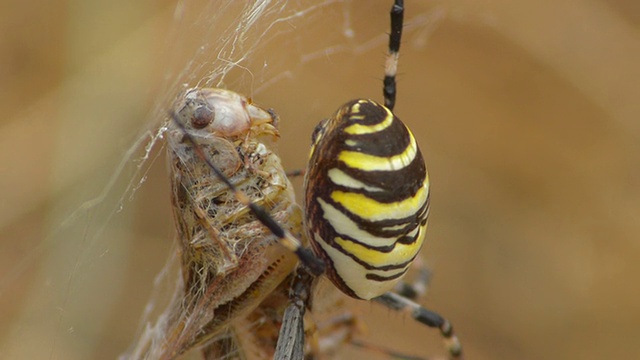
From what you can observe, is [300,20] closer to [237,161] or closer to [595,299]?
[237,161]

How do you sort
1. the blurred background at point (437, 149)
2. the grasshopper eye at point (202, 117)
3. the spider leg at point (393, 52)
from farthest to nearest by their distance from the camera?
1. the blurred background at point (437, 149)
2. the spider leg at point (393, 52)
3. the grasshopper eye at point (202, 117)

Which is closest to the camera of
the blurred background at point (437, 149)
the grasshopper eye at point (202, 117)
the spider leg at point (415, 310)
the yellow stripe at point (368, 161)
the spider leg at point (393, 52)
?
the yellow stripe at point (368, 161)

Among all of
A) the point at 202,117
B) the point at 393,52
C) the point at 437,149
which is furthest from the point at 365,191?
the point at 437,149

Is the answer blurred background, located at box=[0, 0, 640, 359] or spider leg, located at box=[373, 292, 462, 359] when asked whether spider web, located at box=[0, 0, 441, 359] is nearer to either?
blurred background, located at box=[0, 0, 640, 359]

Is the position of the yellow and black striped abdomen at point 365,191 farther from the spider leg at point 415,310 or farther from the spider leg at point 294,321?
the spider leg at point 415,310

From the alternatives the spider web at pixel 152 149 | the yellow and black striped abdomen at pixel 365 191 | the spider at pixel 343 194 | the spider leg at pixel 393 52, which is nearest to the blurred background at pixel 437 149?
the spider web at pixel 152 149

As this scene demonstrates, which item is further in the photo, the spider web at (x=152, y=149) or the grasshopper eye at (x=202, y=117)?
the spider web at (x=152, y=149)

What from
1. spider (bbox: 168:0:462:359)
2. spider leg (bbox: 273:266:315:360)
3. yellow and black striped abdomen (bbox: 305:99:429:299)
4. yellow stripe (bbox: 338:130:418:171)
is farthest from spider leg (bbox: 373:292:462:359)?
yellow stripe (bbox: 338:130:418:171)

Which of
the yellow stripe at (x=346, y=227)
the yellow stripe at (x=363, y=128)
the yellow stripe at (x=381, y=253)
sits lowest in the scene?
the yellow stripe at (x=381, y=253)

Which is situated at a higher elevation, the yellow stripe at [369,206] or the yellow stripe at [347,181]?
the yellow stripe at [347,181]

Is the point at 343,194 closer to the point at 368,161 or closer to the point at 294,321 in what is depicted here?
the point at 368,161
